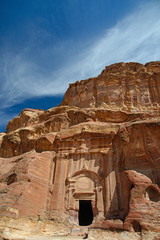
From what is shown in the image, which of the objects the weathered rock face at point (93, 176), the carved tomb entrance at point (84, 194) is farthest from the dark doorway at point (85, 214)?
the carved tomb entrance at point (84, 194)

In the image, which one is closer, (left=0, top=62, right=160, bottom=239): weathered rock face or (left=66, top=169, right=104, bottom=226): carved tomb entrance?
(left=0, top=62, right=160, bottom=239): weathered rock face

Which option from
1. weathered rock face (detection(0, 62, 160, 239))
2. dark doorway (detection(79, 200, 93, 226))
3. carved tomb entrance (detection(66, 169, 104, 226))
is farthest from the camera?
dark doorway (detection(79, 200, 93, 226))

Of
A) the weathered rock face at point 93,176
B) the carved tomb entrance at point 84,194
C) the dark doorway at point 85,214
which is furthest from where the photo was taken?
the dark doorway at point 85,214

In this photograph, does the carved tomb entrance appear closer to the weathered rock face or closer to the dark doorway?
the weathered rock face

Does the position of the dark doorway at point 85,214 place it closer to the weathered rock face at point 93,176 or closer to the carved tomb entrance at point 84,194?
the weathered rock face at point 93,176

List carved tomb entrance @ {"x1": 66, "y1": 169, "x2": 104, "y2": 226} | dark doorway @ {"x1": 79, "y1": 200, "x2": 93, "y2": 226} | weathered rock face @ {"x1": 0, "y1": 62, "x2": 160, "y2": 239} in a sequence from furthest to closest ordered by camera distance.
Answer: dark doorway @ {"x1": 79, "y1": 200, "x2": 93, "y2": 226} < carved tomb entrance @ {"x1": 66, "y1": 169, "x2": 104, "y2": 226} < weathered rock face @ {"x1": 0, "y1": 62, "x2": 160, "y2": 239}

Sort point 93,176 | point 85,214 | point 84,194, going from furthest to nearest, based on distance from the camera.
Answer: point 85,214
point 93,176
point 84,194

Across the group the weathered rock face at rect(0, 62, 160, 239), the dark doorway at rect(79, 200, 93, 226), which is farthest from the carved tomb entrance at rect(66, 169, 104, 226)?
the dark doorway at rect(79, 200, 93, 226)

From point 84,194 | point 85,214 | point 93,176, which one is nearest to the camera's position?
point 84,194

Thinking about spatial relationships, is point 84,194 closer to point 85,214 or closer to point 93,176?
point 93,176

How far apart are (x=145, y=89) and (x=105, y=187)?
16168mm

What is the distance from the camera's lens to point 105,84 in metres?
28.8

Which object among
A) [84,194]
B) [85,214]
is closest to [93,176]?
[84,194]

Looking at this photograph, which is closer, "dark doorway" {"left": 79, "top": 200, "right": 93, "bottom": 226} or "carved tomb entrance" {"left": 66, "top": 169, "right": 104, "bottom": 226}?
"carved tomb entrance" {"left": 66, "top": 169, "right": 104, "bottom": 226}
